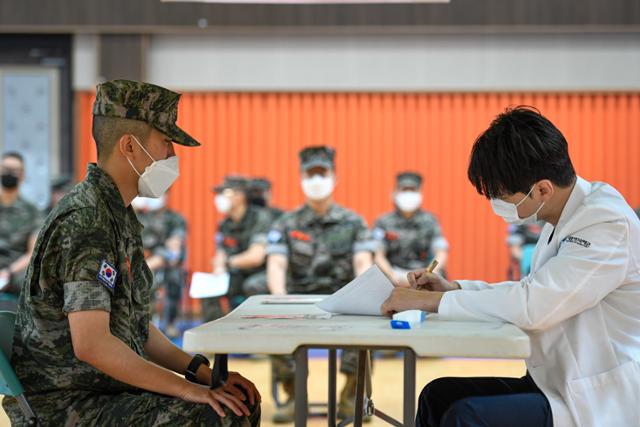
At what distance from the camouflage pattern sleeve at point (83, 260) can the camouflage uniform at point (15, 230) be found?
506 cm

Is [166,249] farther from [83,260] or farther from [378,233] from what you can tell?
[83,260]

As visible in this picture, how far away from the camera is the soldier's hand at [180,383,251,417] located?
6.48 feet

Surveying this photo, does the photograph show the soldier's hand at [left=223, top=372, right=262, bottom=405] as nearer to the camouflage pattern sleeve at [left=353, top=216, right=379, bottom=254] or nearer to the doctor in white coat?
the doctor in white coat

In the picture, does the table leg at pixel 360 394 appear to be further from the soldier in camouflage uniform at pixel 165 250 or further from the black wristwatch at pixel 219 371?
the soldier in camouflage uniform at pixel 165 250

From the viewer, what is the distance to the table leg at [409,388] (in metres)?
1.84

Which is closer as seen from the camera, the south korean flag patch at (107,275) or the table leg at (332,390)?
the south korean flag patch at (107,275)

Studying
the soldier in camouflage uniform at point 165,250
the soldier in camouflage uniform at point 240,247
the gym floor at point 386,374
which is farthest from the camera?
the soldier in camouflage uniform at point 165,250

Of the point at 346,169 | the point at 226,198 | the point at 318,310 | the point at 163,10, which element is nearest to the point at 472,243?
the point at 346,169

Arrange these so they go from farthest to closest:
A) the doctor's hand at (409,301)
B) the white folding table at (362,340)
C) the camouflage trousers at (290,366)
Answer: the camouflage trousers at (290,366)
the doctor's hand at (409,301)
the white folding table at (362,340)

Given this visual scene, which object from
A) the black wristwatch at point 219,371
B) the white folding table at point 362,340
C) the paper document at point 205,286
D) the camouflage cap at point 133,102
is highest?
the camouflage cap at point 133,102

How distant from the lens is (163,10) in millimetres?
8805

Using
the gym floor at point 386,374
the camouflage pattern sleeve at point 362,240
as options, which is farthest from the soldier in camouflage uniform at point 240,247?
the camouflage pattern sleeve at point 362,240

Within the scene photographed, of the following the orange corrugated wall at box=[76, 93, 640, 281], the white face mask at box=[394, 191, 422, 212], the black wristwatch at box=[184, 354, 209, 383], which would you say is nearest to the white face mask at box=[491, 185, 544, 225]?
the black wristwatch at box=[184, 354, 209, 383]

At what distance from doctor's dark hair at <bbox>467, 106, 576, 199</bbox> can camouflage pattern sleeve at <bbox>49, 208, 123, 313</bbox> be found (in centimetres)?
95
